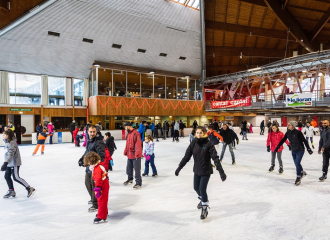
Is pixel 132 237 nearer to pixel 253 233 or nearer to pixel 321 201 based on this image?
pixel 253 233

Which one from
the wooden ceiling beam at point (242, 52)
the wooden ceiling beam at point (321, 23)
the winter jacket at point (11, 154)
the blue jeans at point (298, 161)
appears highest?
the wooden ceiling beam at point (321, 23)

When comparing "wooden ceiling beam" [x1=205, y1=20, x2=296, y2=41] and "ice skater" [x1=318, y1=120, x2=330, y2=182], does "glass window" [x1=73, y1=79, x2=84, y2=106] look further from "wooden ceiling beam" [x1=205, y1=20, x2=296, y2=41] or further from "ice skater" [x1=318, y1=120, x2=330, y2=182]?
"ice skater" [x1=318, y1=120, x2=330, y2=182]

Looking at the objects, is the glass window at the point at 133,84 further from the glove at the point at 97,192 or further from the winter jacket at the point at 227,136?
the glove at the point at 97,192

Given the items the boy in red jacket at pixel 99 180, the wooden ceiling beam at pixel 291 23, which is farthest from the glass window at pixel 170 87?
the boy in red jacket at pixel 99 180

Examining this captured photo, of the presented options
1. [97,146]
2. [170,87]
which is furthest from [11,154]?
[170,87]

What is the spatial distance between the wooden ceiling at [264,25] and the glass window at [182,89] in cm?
402

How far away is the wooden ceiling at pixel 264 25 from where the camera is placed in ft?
54.3

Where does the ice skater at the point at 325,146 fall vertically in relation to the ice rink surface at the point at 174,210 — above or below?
above

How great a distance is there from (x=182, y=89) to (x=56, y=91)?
39.3ft

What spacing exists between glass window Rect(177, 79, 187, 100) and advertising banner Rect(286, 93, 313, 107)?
33.1ft

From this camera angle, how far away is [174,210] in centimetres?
363

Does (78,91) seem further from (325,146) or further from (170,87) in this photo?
(325,146)

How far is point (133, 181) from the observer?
538cm

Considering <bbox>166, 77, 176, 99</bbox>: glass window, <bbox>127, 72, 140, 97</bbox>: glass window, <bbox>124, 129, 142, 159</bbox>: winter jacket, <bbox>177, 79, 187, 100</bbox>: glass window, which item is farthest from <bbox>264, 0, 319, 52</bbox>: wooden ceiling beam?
<bbox>124, 129, 142, 159</bbox>: winter jacket
